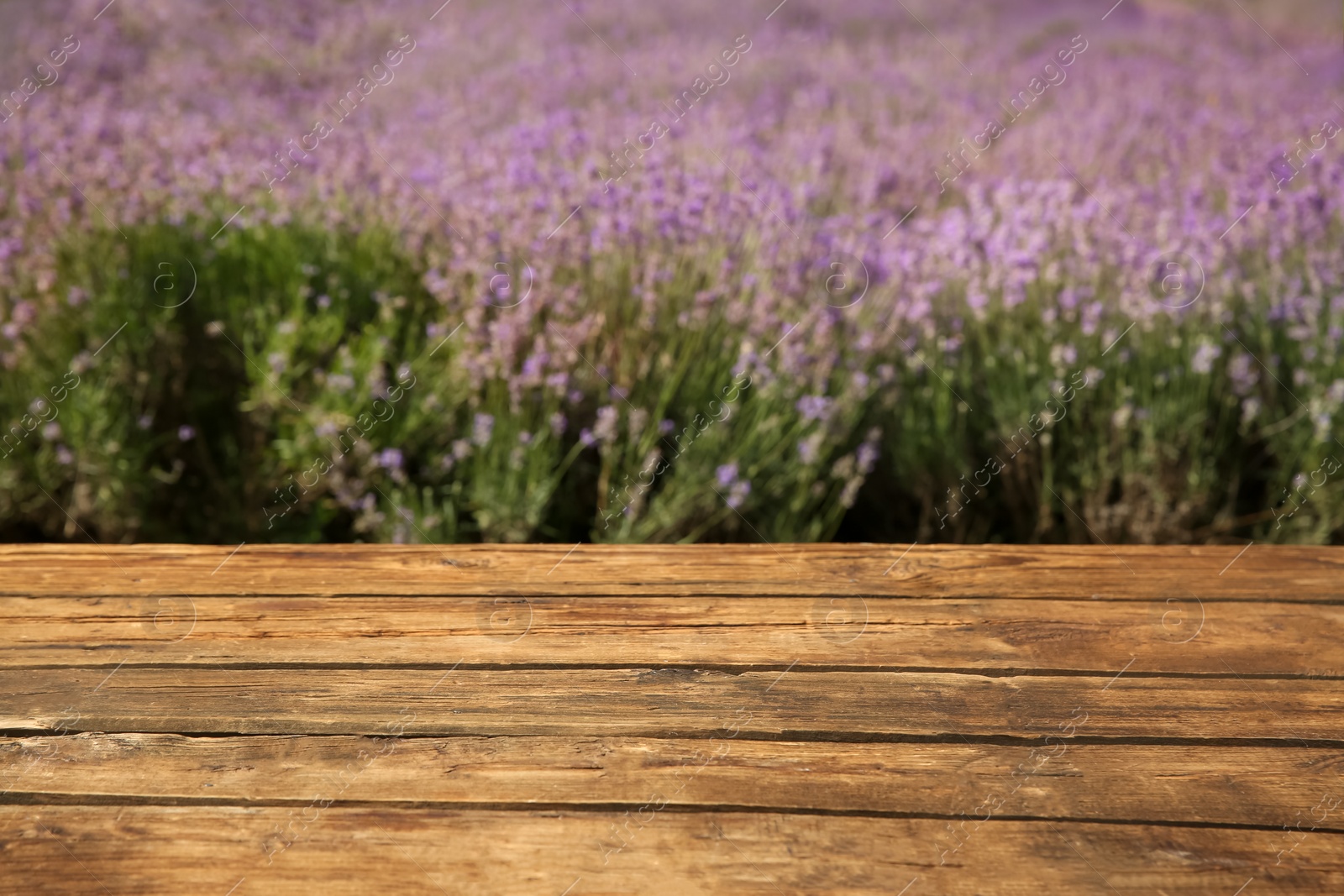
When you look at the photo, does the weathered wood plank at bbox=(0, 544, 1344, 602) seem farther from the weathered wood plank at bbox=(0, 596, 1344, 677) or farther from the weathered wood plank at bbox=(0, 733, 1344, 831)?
the weathered wood plank at bbox=(0, 733, 1344, 831)

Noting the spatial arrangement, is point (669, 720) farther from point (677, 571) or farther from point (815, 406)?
point (815, 406)

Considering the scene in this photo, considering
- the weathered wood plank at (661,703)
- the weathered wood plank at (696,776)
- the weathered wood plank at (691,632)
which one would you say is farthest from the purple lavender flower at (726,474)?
the weathered wood plank at (696,776)

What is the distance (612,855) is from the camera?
1.00 meters

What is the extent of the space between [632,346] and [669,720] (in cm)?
150

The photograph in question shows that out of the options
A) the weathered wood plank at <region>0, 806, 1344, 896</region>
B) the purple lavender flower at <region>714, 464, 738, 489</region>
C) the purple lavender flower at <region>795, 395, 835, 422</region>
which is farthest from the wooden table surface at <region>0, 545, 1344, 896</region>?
the purple lavender flower at <region>795, 395, 835, 422</region>

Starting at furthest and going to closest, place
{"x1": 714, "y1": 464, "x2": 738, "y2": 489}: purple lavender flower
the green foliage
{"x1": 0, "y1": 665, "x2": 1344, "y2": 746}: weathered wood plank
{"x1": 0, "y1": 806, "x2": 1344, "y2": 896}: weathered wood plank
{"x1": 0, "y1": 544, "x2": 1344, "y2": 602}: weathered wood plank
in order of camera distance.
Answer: the green foliage < {"x1": 714, "y1": 464, "x2": 738, "y2": 489}: purple lavender flower < {"x1": 0, "y1": 544, "x2": 1344, "y2": 602}: weathered wood plank < {"x1": 0, "y1": 665, "x2": 1344, "y2": 746}: weathered wood plank < {"x1": 0, "y1": 806, "x2": 1344, "y2": 896}: weathered wood plank

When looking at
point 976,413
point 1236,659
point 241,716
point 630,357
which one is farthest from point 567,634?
point 976,413

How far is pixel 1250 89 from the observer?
4.04 metres

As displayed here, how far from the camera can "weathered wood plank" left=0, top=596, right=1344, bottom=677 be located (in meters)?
1.32

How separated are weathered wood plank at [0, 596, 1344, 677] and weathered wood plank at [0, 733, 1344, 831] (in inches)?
6.8

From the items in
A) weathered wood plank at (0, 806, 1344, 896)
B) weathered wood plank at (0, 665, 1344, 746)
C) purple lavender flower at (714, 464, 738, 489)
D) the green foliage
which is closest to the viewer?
weathered wood plank at (0, 806, 1344, 896)

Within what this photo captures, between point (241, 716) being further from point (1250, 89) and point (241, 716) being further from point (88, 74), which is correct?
point (1250, 89)

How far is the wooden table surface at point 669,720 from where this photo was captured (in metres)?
1.00

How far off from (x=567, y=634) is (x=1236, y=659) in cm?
89
